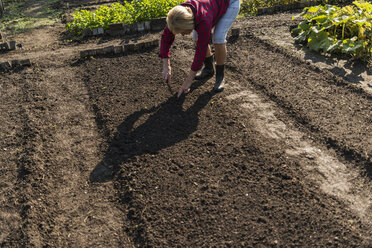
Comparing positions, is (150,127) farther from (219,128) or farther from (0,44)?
(0,44)

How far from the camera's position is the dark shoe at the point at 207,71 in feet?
16.5

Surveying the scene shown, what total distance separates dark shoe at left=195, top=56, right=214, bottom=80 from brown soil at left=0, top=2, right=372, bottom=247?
170 millimetres

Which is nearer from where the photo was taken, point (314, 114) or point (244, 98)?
point (314, 114)

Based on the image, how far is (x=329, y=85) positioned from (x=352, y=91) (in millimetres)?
312

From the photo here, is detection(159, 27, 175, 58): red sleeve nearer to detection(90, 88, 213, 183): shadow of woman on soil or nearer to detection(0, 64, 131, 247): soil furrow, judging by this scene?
detection(90, 88, 213, 183): shadow of woman on soil

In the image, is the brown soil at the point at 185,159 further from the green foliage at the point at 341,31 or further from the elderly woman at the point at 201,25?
the green foliage at the point at 341,31

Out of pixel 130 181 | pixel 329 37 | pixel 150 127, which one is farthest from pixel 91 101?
pixel 329 37

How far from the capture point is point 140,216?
3008 mm

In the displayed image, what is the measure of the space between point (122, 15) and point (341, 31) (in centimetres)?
422

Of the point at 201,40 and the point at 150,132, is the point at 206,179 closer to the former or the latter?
the point at 150,132

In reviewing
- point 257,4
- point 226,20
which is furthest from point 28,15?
point 226,20

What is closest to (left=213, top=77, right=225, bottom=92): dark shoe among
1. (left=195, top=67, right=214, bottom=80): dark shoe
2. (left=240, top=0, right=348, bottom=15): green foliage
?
(left=195, top=67, right=214, bottom=80): dark shoe

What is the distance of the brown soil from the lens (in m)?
2.88

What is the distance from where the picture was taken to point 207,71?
16.6ft
